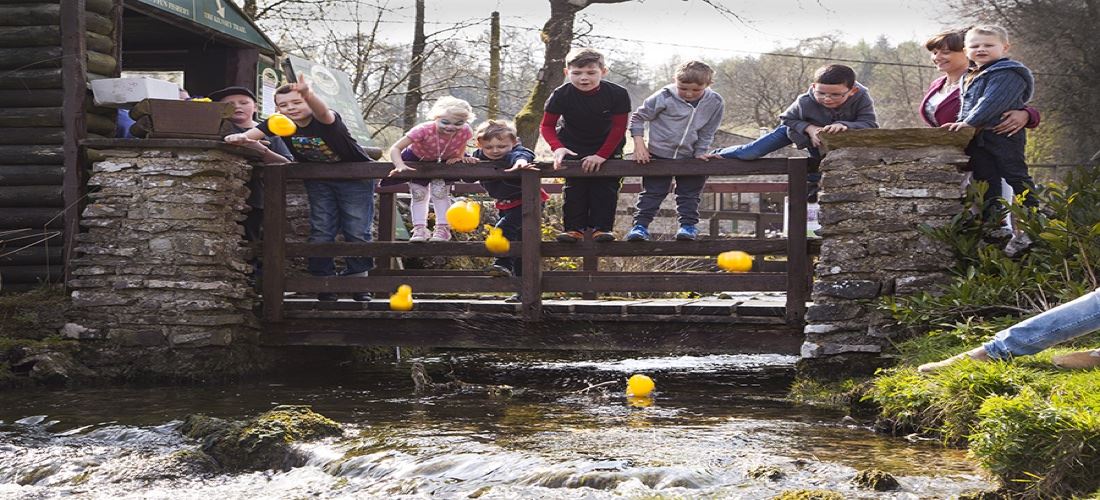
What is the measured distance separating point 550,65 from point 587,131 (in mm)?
8964

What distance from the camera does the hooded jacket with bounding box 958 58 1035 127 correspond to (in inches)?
269

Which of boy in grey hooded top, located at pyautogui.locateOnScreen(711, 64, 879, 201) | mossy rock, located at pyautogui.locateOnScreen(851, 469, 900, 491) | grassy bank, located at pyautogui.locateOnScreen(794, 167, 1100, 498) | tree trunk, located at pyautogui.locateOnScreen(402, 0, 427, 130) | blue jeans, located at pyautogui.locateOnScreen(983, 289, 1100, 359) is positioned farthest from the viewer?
tree trunk, located at pyautogui.locateOnScreen(402, 0, 427, 130)

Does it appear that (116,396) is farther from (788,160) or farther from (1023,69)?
(1023,69)

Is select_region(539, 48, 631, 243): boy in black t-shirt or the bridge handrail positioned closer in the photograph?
the bridge handrail

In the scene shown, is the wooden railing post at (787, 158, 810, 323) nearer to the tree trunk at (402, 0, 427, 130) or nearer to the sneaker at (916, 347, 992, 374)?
the sneaker at (916, 347, 992, 374)

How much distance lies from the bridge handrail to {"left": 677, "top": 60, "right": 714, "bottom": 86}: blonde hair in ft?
1.79

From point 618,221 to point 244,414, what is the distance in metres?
13.1

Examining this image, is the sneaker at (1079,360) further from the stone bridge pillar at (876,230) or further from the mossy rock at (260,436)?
the mossy rock at (260,436)

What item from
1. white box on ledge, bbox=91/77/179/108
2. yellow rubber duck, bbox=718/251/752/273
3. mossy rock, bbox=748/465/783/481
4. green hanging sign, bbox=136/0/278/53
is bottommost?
mossy rock, bbox=748/465/783/481

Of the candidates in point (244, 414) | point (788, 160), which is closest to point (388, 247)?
point (244, 414)

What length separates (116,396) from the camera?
7238mm

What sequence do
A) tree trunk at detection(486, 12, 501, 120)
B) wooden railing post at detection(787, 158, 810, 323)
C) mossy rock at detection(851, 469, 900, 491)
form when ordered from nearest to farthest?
mossy rock at detection(851, 469, 900, 491)
wooden railing post at detection(787, 158, 810, 323)
tree trunk at detection(486, 12, 501, 120)

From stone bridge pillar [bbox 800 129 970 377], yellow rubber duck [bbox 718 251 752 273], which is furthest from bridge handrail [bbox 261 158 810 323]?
stone bridge pillar [bbox 800 129 970 377]

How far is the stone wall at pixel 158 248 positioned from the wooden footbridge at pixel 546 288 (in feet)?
1.45
